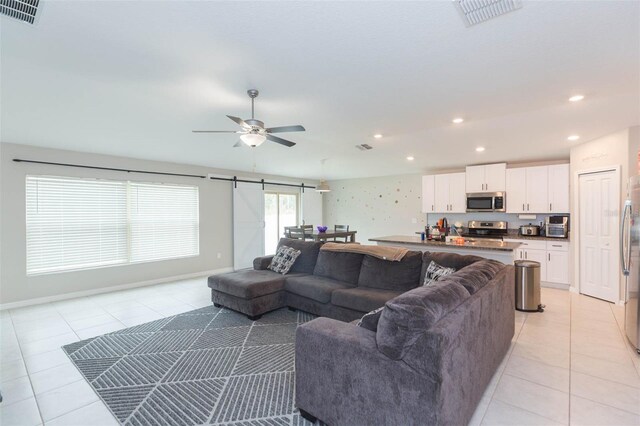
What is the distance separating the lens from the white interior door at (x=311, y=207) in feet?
29.7

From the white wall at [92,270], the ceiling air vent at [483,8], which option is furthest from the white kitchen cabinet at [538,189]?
the white wall at [92,270]

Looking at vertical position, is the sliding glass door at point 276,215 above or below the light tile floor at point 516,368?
above

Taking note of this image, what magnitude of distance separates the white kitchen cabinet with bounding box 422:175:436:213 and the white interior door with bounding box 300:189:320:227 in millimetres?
3358

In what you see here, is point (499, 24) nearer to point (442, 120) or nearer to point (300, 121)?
point (442, 120)

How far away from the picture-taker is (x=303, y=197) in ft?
29.7

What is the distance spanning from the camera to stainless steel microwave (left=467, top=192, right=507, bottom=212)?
19.9 ft

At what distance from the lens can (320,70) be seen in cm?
252

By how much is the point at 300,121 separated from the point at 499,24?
239 centimetres

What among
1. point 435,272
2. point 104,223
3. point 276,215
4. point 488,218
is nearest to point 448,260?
point 435,272

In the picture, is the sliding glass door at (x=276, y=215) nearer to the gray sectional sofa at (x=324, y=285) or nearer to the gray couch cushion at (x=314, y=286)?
the gray sectional sofa at (x=324, y=285)

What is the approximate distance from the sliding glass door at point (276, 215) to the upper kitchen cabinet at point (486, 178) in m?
4.66

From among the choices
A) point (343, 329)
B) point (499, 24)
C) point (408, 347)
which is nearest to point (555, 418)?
point (408, 347)

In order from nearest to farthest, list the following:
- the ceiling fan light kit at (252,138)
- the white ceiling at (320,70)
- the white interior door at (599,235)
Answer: the white ceiling at (320,70), the ceiling fan light kit at (252,138), the white interior door at (599,235)

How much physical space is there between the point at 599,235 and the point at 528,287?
1616 mm
